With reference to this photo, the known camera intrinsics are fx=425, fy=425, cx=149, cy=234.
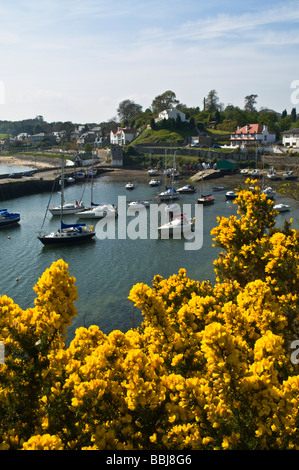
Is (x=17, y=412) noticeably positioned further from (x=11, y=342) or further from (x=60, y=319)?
(x=60, y=319)

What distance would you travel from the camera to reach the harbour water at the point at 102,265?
28.0 m

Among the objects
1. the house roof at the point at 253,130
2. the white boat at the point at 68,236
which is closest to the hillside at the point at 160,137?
the house roof at the point at 253,130

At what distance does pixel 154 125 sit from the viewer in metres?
137

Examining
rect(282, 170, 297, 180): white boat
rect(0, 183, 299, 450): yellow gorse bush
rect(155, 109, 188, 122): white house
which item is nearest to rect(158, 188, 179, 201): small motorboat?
rect(282, 170, 297, 180): white boat

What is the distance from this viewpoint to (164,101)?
158 meters

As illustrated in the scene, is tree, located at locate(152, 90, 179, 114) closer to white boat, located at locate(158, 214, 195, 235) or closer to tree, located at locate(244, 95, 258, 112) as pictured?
tree, located at locate(244, 95, 258, 112)

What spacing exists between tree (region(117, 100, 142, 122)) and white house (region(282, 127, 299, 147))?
241 ft

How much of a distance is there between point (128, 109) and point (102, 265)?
146145 mm

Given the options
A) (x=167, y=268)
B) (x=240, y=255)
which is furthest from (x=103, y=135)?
(x=240, y=255)

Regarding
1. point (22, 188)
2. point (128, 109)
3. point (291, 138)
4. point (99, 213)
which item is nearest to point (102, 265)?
point (99, 213)

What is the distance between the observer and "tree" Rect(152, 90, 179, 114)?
156875 mm

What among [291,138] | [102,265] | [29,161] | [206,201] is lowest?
[102,265]

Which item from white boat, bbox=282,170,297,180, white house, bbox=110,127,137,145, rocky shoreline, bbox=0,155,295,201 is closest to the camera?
rocky shoreline, bbox=0,155,295,201

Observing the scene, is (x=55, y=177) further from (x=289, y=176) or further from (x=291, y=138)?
(x=291, y=138)
